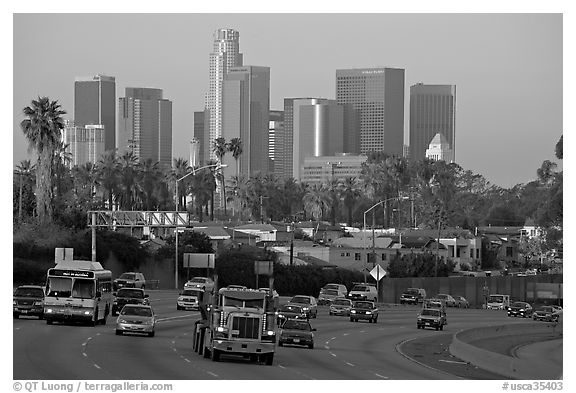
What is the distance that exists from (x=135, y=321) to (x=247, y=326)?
13378 millimetres

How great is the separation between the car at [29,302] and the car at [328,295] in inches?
1500

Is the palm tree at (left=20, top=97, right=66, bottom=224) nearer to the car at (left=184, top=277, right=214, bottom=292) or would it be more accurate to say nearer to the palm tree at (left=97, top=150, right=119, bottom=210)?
the car at (left=184, top=277, right=214, bottom=292)

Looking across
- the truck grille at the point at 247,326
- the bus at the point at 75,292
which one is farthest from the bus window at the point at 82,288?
the truck grille at the point at 247,326

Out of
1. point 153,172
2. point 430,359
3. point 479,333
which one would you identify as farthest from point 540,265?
point 430,359

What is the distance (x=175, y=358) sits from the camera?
4619cm

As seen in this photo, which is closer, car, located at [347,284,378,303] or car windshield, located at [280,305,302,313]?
car windshield, located at [280,305,302,313]

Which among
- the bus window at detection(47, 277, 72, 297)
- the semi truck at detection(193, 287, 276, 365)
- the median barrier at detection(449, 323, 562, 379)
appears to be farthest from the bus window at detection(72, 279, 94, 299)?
the median barrier at detection(449, 323, 562, 379)

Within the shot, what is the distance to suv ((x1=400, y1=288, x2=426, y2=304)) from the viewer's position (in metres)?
119

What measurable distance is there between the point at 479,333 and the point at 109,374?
1197 inches

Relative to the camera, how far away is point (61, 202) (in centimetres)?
13950

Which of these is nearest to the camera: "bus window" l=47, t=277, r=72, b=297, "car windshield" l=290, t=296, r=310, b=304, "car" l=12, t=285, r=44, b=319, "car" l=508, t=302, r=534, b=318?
"bus window" l=47, t=277, r=72, b=297

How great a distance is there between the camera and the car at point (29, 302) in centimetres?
6744

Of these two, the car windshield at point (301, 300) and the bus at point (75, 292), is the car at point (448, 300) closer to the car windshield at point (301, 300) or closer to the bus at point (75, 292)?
the car windshield at point (301, 300)

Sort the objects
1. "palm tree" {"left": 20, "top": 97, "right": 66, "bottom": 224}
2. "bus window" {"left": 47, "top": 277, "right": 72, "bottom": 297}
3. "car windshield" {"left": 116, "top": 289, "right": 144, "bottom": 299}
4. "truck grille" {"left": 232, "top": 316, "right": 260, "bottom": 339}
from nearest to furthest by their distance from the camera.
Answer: "truck grille" {"left": 232, "top": 316, "right": 260, "bottom": 339} < "bus window" {"left": 47, "top": 277, "right": 72, "bottom": 297} < "car windshield" {"left": 116, "top": 289, "right": 144, "bottom": 299} < "palm tree" {"left": 20, "top": 97, "right": 66, "bottom": 224}
